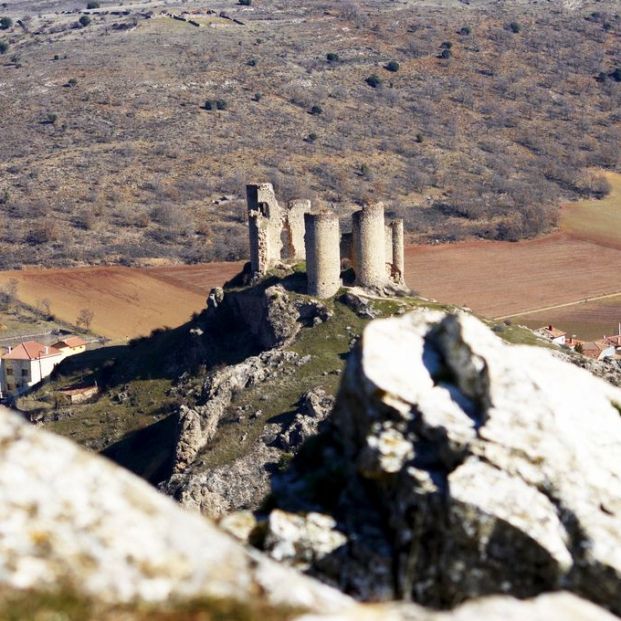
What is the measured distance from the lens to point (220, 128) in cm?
10956

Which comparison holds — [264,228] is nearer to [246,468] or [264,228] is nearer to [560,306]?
[246,468]

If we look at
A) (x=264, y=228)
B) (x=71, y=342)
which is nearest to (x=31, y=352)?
(x=71, y=342)

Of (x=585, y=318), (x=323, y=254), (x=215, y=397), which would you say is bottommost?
(x=585, y=318)

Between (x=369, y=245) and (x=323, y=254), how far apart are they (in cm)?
163

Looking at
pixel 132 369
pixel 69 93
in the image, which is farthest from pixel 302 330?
pixel 69 93

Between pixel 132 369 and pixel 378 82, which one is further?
pixel 378 82

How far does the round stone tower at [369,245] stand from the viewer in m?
39.0

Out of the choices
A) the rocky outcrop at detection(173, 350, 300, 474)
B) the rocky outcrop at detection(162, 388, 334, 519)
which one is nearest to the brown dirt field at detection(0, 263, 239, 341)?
the rocky outcrop at detection(173, 350, 300, 474)

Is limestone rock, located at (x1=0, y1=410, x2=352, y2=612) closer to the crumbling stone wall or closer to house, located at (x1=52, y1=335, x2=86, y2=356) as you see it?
the crumbling stone wall

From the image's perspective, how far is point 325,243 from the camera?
38.2 metres

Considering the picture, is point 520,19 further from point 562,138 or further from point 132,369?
point 132,369

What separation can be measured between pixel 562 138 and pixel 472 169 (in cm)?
1667

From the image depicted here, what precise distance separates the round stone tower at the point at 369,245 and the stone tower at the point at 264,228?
3206 millimetres

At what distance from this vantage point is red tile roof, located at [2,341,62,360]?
51156mm
